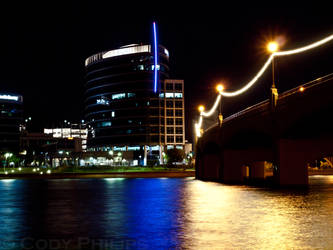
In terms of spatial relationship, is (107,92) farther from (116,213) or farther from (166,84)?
(116,213)

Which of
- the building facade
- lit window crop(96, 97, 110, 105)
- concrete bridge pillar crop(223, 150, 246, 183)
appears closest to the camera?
concrete bridge pillar crop(223, 150, 246, 183)

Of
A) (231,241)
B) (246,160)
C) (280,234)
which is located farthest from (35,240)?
(246,160)

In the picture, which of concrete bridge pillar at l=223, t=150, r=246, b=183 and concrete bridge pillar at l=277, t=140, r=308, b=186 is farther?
concrete bridge pillar at l=223, t=150, r=246, b=183

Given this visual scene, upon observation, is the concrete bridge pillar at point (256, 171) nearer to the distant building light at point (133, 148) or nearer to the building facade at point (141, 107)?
the building facade at point (141, 107)

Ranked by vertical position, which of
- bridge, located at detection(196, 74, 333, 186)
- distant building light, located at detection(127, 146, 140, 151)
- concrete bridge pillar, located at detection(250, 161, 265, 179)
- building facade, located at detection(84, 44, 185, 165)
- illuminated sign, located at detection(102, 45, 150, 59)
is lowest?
concrete bridge pillar, located at detection(250, 161, 265, 179)

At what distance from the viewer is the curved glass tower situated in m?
187

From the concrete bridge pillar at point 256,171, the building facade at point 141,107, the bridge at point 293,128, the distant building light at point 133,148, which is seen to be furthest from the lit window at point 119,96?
the bridge at point 293,128

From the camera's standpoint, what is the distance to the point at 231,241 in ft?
45.9

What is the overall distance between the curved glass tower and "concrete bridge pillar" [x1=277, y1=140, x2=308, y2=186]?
139 m

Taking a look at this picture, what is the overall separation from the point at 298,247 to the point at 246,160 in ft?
195

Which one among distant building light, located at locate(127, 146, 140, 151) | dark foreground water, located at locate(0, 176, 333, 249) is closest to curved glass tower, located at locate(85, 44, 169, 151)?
distant building light, located at locate(127, 146, 140, 151)

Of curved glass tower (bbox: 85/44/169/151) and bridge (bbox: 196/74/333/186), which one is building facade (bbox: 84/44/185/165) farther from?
→ bridge (bbox: 196/74/333/186)

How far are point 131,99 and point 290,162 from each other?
147602 mm

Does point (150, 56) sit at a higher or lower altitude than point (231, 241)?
higher
